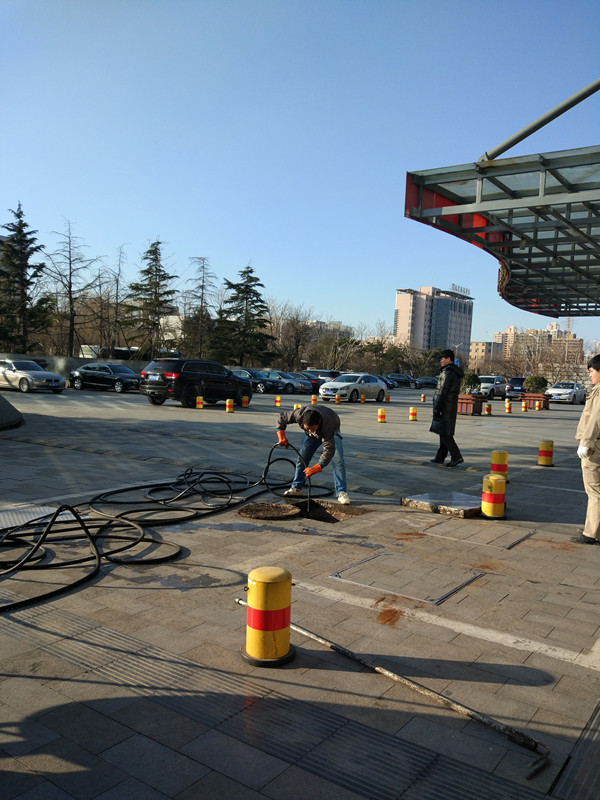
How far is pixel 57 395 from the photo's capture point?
27.9 meters

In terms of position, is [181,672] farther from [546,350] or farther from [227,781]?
[546,350]

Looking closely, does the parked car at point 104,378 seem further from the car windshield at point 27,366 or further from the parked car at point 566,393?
the parked car at point 566,393

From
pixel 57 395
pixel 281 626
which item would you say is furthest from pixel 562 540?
pixel 57 395

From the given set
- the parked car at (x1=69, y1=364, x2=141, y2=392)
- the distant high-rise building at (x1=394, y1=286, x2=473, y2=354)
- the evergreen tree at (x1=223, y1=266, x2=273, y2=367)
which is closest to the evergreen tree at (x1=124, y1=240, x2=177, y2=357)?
the evergreen tree at (x1=223, y1=266, x2=273, y2=367)

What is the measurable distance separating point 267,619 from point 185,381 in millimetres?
19825

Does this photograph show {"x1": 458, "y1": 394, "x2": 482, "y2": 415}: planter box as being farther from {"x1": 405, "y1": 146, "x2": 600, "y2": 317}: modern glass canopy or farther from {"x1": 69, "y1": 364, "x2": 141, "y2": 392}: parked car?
{"x1": 69, "y1": 364, "x2": 141, "y2": 392}: parked car

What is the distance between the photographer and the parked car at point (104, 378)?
31891 mm

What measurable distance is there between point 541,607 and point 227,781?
9.88 ft

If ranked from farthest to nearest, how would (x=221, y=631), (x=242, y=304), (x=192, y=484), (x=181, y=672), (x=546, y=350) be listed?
(x=546, y=350) → (x=242, y=304) → (x=192, y=484) → (x=221, y=631) → (x=181, y=672)

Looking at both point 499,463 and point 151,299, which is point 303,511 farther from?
point 151,299

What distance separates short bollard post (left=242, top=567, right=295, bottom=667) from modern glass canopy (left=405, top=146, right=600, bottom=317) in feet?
23.3

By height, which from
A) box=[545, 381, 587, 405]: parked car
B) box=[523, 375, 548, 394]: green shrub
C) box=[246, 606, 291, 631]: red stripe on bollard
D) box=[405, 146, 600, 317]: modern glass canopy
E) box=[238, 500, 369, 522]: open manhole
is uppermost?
box=[405, 146, 600, 317]: modern glass canopy

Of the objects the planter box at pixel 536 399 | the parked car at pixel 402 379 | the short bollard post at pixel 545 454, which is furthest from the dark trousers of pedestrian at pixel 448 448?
the parked car at pixel 402 379

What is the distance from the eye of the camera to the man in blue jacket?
7273mm
